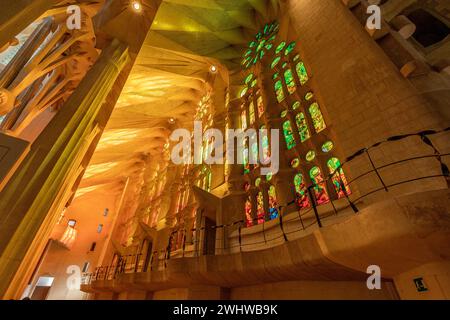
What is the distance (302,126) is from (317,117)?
65 cm

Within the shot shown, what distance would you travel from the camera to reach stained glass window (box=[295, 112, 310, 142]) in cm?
803

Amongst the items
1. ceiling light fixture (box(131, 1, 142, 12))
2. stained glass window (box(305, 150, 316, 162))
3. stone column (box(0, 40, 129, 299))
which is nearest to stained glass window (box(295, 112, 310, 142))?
stained glass window (box(305, 150, 316, 162))

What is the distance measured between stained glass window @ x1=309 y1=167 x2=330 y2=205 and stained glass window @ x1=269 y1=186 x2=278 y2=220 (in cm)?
150

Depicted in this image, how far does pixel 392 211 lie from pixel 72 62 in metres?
12.3

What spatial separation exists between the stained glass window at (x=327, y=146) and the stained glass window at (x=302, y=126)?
2.44ft

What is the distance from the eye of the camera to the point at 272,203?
801cm

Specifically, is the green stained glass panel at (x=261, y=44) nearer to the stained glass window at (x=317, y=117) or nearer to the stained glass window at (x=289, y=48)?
the stained glass window at (x=289, y=48)

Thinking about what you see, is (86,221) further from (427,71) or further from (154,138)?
(427,71)

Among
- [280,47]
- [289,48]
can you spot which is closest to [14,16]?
[289,48]

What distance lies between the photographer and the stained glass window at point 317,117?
25.0 feet

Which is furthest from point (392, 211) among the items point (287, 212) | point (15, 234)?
point (15, 234)

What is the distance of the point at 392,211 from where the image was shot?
119 inches

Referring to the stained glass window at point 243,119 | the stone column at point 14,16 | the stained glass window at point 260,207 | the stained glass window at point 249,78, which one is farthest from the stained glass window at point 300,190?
the stained glass window at point 249,78

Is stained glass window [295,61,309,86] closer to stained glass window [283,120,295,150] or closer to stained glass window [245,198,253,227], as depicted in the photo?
stained glass window [283,120,295,150]
